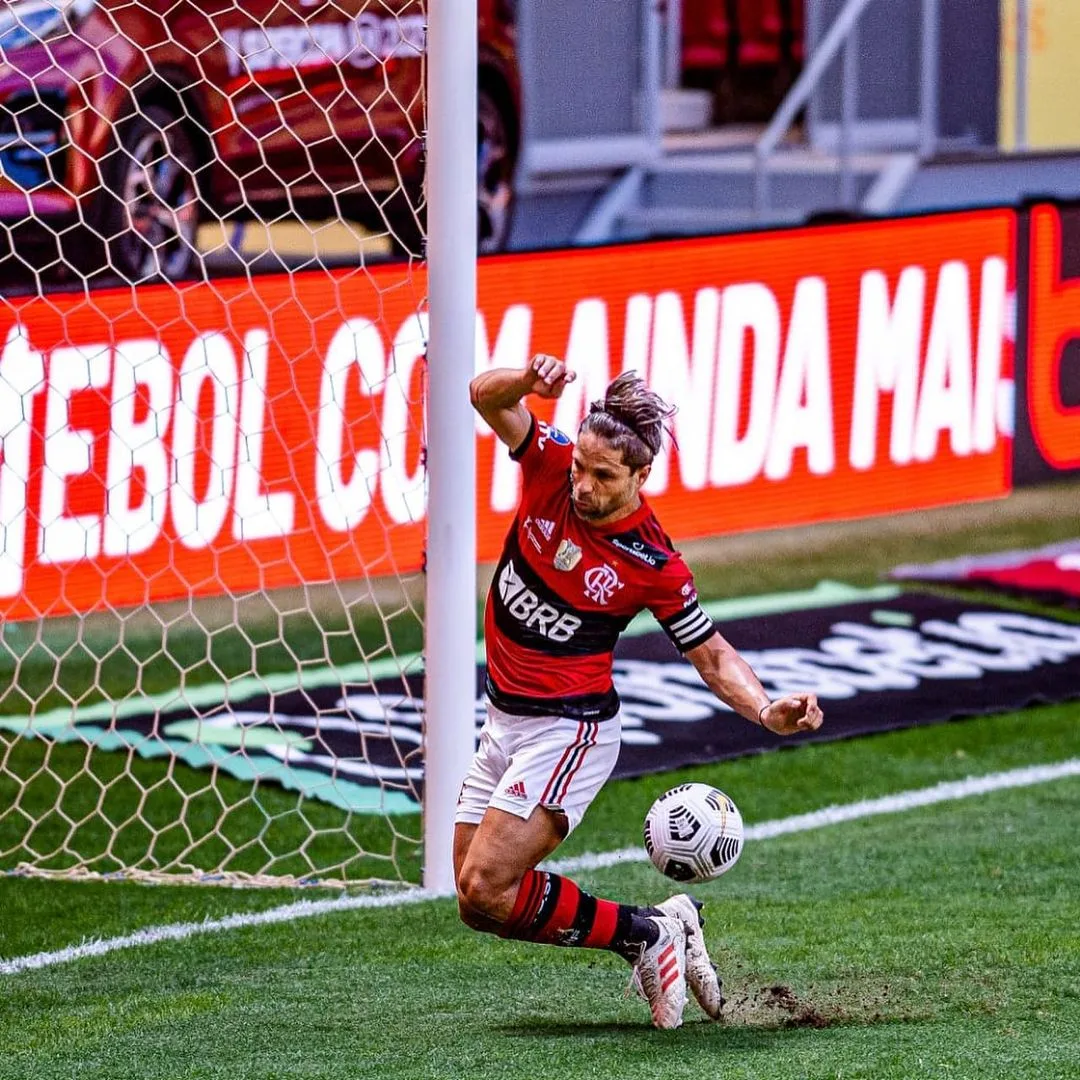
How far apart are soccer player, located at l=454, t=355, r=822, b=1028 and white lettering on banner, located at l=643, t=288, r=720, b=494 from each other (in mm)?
4703

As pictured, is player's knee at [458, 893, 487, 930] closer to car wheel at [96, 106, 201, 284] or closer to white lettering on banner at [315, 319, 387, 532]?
car wheel at [96, 106, 201, 284]

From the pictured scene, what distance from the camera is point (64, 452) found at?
8.31 metres

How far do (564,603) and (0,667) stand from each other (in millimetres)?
4551

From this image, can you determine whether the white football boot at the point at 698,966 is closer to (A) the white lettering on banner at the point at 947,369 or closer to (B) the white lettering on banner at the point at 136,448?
(B) the white lettering on banner at the point at 136,448

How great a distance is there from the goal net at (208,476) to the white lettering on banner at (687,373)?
1320 mm

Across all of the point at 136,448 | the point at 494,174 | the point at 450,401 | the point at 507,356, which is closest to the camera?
the point at 450,401

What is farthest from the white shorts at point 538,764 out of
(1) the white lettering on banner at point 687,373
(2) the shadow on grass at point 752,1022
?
(1) the white lettering on banner at point 687,373

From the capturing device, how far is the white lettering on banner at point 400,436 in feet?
30.3

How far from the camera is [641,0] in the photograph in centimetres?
1584

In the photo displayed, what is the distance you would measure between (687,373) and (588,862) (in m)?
3.50

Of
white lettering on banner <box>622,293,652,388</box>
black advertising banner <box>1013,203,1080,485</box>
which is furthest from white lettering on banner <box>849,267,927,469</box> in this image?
white lettering on banner <box>622,293,652,388</box>

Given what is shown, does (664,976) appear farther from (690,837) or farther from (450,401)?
(450,401)

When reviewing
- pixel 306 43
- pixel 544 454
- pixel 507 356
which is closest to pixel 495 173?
pixel 306 43

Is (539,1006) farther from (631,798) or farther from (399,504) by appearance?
(399,504)
